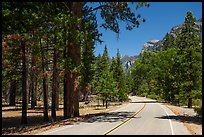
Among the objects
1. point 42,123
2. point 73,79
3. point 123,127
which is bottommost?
point 42,123

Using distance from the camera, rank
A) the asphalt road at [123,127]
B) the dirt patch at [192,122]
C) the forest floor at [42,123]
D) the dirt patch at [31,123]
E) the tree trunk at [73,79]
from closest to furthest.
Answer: the asphalt road at [123,127] < the dirt patch at [192,122] < the forest floor at [42,123] < the dirt patch at [31,123] < the tree trunk at [73,79]

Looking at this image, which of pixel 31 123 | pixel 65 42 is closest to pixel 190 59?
pixel 31 123

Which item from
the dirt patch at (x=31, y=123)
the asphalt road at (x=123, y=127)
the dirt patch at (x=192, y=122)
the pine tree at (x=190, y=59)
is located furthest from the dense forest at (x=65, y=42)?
the dirt patch at (x=192, y=122)

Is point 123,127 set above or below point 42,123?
above

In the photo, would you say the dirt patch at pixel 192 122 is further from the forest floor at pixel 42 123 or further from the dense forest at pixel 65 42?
the dense forest at pixel 65 42

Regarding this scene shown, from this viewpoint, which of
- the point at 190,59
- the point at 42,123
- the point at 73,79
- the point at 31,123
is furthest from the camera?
the point at 190,59

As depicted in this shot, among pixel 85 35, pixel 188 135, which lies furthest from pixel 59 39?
pixel 188 135

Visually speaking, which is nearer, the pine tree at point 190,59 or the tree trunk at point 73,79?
the tree trunk at point 73,79

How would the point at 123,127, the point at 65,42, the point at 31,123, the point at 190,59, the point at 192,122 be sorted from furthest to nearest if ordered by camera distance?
the point at 190,59
the point at 31,123
the point at 192,122
the point at 65,42
the point at 123,127

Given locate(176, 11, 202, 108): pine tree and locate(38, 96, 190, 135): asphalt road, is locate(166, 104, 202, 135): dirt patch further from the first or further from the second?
locate(176, 11, 202, 108): pine tree

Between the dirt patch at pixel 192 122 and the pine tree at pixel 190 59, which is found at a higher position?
the pine tree at pixel 190 59

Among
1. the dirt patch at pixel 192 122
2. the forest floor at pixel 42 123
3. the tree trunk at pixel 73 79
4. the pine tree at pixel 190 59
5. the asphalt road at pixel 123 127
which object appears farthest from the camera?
the pine tree at pixel 190 59

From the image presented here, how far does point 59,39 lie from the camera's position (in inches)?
881

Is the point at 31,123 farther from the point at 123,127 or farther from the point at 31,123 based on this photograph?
the point at 123,127
